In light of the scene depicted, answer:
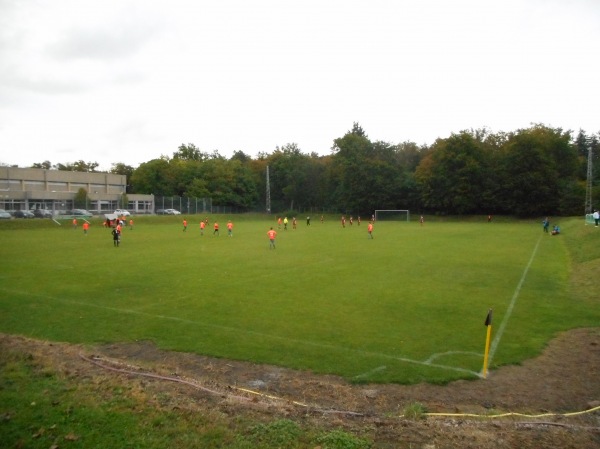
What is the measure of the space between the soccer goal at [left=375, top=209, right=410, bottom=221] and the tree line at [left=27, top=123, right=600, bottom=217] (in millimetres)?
2840

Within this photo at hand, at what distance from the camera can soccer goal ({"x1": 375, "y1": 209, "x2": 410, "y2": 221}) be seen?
81356 mm

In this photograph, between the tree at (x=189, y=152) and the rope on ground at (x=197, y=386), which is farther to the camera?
the tree at (x=189, y=152)

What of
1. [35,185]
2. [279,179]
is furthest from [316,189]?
[35,185]

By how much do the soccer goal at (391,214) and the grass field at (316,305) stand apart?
5488 cm

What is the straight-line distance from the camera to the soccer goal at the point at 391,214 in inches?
3203

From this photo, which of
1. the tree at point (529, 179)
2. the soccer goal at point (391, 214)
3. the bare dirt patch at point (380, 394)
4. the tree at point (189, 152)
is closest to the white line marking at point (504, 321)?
the bare dirt patch at point (380, 394)

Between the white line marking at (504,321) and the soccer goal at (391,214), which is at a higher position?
the soccer goal at (391,214)

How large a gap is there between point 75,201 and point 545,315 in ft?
231

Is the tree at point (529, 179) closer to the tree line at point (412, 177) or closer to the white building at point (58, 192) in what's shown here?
the tree line at point (412, 177)

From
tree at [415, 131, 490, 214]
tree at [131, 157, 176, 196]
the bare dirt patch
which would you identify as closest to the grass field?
the bare dirt patch

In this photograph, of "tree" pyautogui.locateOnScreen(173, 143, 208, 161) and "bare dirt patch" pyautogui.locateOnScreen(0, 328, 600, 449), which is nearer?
"bare dirt patch" pyautogui.locateOnScreen(0, 328, 600, 449)

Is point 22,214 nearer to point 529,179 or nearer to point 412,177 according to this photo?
point 412,177

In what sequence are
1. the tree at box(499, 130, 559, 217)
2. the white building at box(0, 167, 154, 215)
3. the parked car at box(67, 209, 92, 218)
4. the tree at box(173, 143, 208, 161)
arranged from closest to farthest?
the parked car at box(67, 209, 92, 218) → the white building at box(0, 167, 154, 215) → the tree at box(499, 130, 559, 217) → the tree at box(173, 143, 208, 161)

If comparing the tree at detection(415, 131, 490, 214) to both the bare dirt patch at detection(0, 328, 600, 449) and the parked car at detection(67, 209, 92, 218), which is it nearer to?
the parked car at detection(67, 209, 92, 218)
